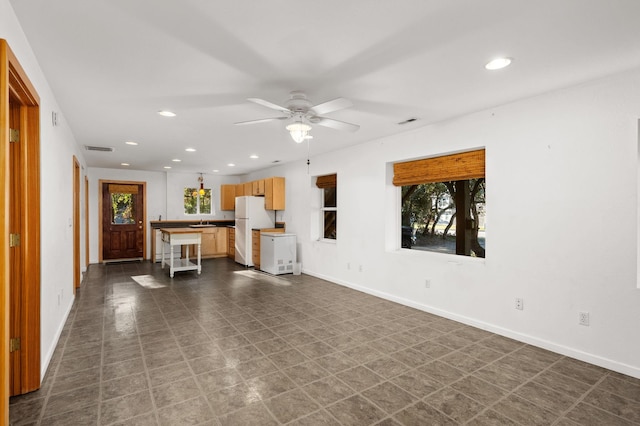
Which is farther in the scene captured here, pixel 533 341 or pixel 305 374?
pixel 533 341

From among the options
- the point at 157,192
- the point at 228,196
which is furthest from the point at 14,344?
the point at 228,196

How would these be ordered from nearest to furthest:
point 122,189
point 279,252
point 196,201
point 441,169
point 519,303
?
point 519,303, point 441,169, point 279,252, point 122,189, point 196,201

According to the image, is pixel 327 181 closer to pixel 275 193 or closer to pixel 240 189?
pixel 275 193

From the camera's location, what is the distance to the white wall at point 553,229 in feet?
8.55

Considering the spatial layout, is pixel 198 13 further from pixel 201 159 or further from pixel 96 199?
pixel 96 199

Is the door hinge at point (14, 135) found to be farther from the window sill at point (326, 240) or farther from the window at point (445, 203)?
the window sill at point (326, 240)

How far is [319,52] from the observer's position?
2.27 metres

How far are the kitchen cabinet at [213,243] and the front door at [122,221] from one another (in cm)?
126

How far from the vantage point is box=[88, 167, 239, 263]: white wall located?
26.1 feet

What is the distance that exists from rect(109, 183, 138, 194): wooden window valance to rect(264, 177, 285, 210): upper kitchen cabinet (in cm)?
389

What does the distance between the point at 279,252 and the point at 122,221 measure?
15.7 ft

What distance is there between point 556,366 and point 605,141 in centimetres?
193

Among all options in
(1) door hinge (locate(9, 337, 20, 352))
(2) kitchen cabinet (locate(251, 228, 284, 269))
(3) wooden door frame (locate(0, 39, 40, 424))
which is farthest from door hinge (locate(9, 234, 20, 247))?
(2) kitchen cabinet (locate(251, 228, 284, 269))

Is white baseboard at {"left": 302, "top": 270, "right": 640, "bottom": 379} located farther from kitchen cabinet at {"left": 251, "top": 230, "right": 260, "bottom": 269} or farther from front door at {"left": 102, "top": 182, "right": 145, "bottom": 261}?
front door at {"left": 102, "top": 182, "right": 145, "bottom": 261}
